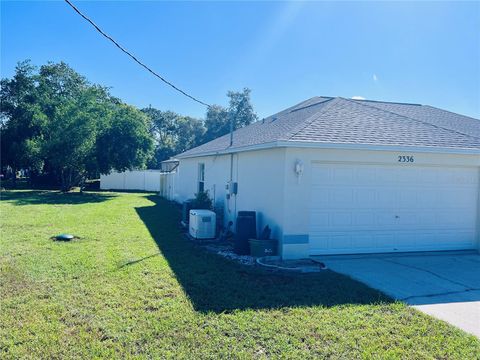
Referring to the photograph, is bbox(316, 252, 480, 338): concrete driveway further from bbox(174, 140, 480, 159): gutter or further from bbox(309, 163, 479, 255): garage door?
bbox(174, 140, 480, 159): gutter

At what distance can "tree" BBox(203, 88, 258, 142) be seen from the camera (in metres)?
39.8

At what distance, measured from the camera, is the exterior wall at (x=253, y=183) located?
808cm

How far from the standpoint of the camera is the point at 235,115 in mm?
39625

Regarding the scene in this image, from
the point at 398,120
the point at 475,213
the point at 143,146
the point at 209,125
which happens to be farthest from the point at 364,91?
the point at 209,125

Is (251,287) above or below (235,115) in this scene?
below

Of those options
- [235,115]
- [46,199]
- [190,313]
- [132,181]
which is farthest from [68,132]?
[235,115]

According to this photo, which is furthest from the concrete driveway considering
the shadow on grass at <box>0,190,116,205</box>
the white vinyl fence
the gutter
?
the white vinyl fence

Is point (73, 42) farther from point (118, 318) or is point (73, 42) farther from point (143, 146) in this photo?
point (143, 146)

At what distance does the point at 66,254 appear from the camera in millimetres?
7609

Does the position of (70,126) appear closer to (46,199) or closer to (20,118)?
(46,199)

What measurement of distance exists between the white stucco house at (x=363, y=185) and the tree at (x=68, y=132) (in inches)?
603

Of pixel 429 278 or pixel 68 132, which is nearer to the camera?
pixel 429 278

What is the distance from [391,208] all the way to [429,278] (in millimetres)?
2343

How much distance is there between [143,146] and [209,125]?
62.5 ft
